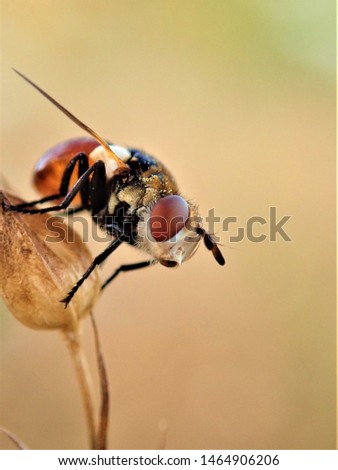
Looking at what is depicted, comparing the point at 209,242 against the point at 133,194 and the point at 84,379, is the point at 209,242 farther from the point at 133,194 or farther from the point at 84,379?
the point at 84,379

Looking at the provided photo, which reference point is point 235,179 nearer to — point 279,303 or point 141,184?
point 279,303

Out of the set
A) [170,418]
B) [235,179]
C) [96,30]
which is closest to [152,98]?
[96,30]

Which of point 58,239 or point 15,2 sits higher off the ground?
point 15,2

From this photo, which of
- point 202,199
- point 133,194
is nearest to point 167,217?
point 133,194

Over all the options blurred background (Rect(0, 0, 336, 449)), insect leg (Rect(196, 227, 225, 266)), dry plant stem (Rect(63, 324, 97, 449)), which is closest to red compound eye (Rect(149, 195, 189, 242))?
insect leg (Rect(196, 227, 225, 266))

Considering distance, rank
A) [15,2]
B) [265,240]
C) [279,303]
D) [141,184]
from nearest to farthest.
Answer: [141,184] < [279,303] < [265,240] < [15,2]

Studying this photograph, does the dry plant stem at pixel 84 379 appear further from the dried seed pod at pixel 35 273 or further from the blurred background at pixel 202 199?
the blurred background at pixel 202 199
